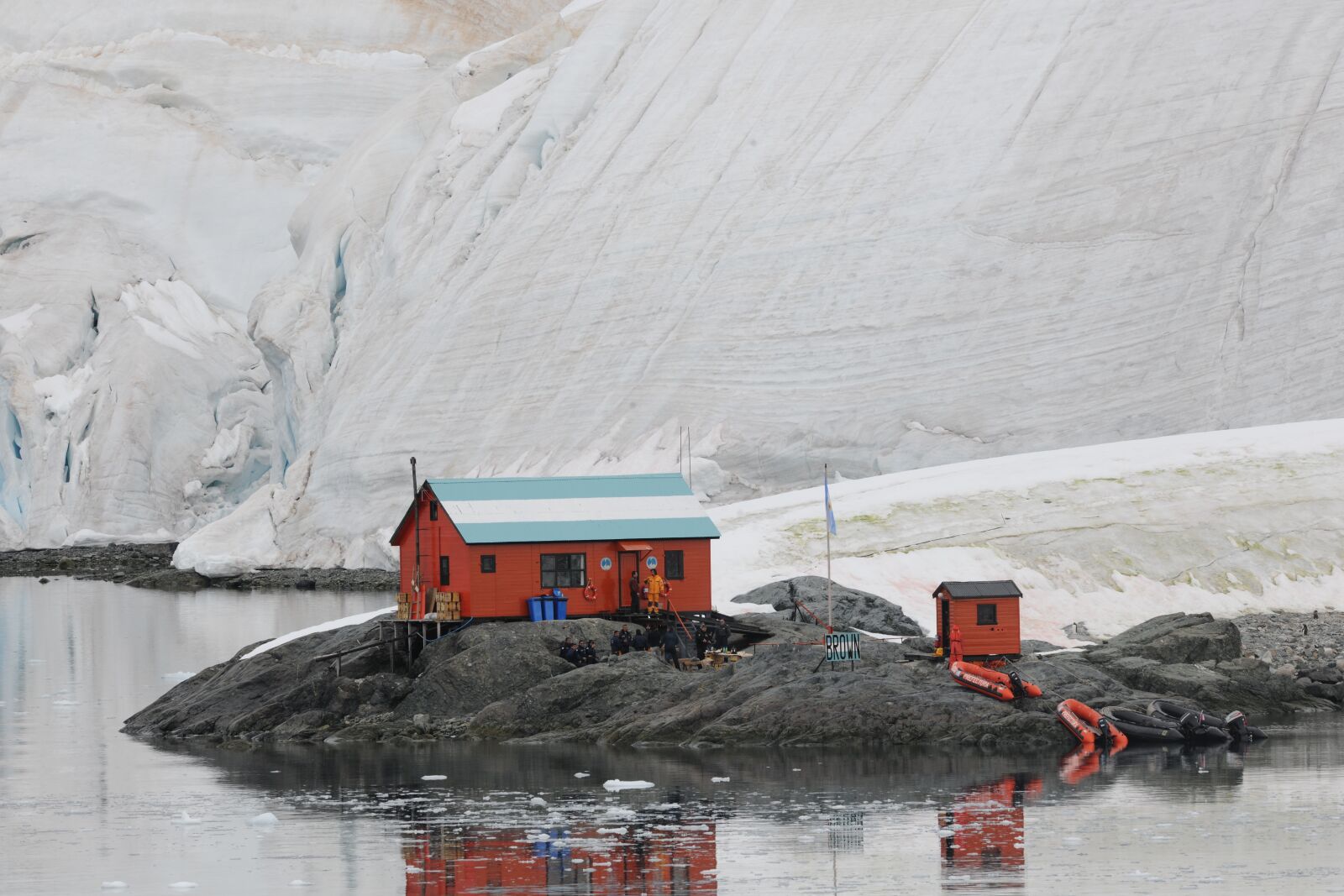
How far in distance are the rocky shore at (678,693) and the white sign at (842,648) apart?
0.23 metres

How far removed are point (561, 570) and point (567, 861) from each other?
13.8 m

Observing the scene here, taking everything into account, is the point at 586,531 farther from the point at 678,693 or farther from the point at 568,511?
the point at 678,693

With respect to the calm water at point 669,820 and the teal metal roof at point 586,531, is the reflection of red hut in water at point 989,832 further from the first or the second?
the teal metal roof at point 586,531

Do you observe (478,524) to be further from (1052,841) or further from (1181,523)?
(1181,523)

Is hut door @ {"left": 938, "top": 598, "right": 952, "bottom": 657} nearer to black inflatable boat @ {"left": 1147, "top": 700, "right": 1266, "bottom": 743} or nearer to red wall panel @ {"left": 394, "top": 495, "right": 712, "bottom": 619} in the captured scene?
black inflatable boat @ {"left": 1147, "top": 700, "right": 1266, "bottom": 743}

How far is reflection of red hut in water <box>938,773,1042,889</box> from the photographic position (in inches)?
843

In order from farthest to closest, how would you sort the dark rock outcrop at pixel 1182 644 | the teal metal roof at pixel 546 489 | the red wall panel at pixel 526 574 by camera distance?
the teal metal roof at pixel 546 489
the dark rock outcrop at pixel 1182 644
the red wall panel at pixel 526 574

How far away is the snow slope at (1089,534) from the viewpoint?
43.6 m

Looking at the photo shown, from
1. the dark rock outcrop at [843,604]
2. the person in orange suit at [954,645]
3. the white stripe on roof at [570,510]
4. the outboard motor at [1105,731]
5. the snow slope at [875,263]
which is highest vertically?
the snow slope at [875,263]

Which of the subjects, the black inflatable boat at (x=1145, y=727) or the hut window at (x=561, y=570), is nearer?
the black inflatable boat at (x=1145, y=727)

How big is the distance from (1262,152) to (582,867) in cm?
5484

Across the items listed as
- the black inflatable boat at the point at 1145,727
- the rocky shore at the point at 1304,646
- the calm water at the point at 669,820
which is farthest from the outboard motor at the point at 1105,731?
the rocky shore at the point at 1304,646

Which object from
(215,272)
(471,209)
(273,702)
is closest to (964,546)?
(273,702)

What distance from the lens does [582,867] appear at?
72.5ft
